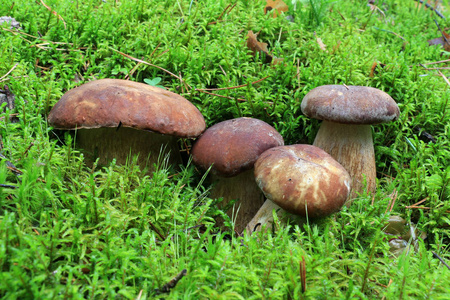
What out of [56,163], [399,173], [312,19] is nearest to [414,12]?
[312,19]

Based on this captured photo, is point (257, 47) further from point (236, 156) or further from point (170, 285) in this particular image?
→ point (170, 285)

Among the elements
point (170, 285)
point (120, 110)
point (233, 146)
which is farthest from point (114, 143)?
point (170, 285)

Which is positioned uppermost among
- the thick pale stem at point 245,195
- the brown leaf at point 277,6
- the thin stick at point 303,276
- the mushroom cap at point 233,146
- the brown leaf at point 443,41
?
the brown leaf at point 443,41

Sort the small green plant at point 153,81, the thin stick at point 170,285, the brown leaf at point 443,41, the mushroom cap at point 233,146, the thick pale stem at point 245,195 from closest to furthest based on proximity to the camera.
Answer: the thin stick at point 170,285 < the mushroom cap at point 233,146 < the thick pale stem at point 245,195 < the small green plant at point 153,81 < the brown leaf at point 443,41

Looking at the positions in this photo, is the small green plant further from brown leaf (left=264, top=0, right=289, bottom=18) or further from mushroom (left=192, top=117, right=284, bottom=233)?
brown leaf (left=264, top=0, right=289, bottom=18)

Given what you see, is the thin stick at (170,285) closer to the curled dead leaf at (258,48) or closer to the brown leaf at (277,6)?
the curled dead leaf at (258,48)

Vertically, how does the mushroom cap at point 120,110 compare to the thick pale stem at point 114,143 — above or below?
above

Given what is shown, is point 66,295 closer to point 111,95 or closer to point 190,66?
point 111,95

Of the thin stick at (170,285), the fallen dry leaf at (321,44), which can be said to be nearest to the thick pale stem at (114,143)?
the thin stick at (170,285)
